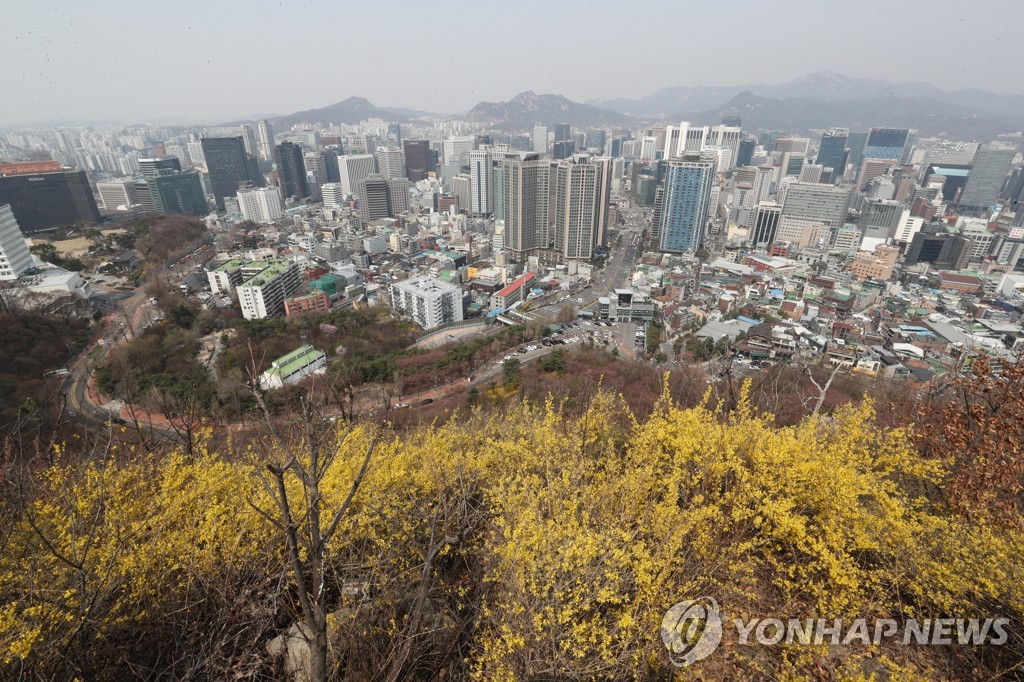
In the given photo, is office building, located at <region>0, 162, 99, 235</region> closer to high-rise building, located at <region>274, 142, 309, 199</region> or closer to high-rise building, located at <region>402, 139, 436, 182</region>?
high-rise building, located at <region>274, 142, 309, 199</region>

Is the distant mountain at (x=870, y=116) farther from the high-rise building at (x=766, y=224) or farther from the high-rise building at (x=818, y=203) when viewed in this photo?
the high-rise building at (x=766, y=224)

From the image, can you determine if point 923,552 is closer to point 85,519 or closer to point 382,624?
point 382,624

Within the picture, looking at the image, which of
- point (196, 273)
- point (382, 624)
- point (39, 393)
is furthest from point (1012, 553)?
point (196, 273)

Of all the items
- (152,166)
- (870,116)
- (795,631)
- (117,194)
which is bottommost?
(117,194)

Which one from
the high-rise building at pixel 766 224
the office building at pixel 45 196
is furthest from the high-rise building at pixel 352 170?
the high-rise building at pixel 766 224

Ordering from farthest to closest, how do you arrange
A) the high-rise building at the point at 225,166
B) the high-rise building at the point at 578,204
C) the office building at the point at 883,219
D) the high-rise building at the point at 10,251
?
the high-rise building at the point at 225,166
the office building at the point at 883,219
the high-rise building at the point at 578,204
the high-rise building at the point at 10,251

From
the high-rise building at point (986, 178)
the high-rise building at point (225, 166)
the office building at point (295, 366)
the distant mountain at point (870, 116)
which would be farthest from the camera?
the distant mountain at point (870, 116)

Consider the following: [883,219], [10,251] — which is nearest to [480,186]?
[10,251]

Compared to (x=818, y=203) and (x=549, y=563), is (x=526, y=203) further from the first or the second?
(x=549, y=563)
